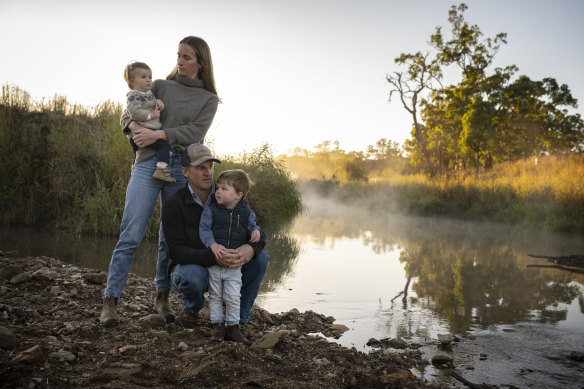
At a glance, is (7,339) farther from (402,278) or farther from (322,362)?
(402,278)

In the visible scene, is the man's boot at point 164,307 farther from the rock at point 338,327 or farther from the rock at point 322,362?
the rock at point 338,327

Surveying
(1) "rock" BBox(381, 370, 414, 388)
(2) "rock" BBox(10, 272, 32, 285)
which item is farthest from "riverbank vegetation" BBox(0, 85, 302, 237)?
(1) "rock" BBox(381, 370, 414, 388)

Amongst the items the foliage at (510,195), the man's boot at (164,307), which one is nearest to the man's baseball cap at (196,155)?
the man's boot at (164,307)

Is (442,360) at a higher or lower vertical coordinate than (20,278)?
lower

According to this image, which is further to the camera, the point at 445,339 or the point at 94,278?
the point at 94,278

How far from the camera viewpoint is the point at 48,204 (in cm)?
938

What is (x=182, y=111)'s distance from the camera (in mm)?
3496

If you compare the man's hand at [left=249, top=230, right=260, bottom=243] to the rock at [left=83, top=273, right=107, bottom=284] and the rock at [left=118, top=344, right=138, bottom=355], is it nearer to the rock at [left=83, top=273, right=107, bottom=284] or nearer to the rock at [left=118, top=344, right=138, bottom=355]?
the rock at [left=118, top=344, right=138, bottom=355]

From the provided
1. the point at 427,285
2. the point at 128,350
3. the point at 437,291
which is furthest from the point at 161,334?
the point at 427,285

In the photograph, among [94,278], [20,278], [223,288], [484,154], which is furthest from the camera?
[484,154]

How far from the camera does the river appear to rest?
332 centimetres

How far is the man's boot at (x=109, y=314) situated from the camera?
122 inches

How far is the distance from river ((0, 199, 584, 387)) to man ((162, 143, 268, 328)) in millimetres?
945

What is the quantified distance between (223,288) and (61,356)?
3.65ft
